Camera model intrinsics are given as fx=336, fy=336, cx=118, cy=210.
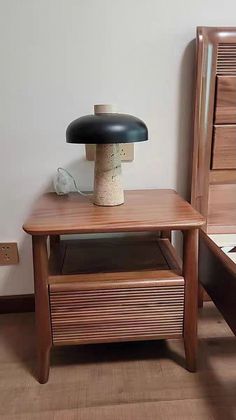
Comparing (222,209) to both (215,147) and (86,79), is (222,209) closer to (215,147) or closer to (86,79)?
(215,147)

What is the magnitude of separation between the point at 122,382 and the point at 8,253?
0.63 metres

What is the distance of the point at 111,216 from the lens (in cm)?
94

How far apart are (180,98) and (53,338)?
2.97ft

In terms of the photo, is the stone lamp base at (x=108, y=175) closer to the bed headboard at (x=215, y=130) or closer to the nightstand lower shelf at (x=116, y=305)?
the nightstand lower shelf at (x=116, y=305)

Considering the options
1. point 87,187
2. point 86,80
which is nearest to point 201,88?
point 86,80

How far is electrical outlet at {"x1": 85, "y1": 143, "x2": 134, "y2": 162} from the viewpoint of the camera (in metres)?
1.22

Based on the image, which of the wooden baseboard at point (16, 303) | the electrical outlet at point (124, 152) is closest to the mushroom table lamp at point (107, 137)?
the electrical outlet at point (124, 152)

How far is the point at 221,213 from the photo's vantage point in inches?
49.9

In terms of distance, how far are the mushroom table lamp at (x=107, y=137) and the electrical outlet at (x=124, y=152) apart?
0.71 feet

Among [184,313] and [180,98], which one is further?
[180,98]

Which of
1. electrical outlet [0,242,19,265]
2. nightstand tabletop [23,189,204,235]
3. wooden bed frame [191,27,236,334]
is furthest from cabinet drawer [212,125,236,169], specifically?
electrical outlet [0,242,19,265]

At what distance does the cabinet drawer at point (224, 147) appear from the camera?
3.92 feet

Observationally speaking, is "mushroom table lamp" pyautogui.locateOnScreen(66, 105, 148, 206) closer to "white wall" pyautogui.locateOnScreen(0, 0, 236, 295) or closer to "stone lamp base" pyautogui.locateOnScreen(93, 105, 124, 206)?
"stone lamp base" pyautogui.locateOnScreen(93, 105, 124, 206)

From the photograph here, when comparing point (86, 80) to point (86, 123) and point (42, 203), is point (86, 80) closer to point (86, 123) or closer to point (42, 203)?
point (86, 123)
